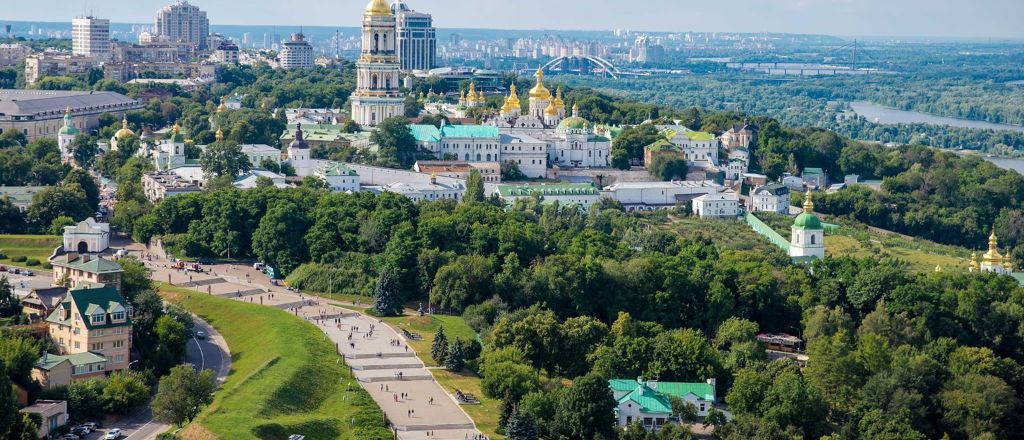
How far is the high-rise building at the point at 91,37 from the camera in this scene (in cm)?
11344

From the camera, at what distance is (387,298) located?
125ft

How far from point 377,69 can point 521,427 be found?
127ft

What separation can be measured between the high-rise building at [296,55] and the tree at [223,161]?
58.6 metres

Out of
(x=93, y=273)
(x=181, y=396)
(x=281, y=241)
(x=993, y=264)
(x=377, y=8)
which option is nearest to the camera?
(x=181, y=396)

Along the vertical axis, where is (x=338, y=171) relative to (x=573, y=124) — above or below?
below

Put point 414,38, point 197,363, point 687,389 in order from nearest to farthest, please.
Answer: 1. point 687,389
2. point 197,363
3. point 414,38

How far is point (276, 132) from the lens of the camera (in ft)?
A: 206

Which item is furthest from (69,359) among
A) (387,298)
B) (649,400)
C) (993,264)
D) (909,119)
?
(909,119)

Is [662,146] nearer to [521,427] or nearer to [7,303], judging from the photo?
[7,303]

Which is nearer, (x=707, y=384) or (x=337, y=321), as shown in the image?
(x=707, y=384)

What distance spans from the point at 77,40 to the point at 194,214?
76.7 metres

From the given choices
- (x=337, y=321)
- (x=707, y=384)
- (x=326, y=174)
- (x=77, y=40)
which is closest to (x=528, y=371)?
(x=707, y=384)

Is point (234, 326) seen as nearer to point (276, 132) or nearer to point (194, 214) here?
point (194, 214)

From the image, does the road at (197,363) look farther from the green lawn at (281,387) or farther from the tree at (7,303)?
the tree at (7,303)
